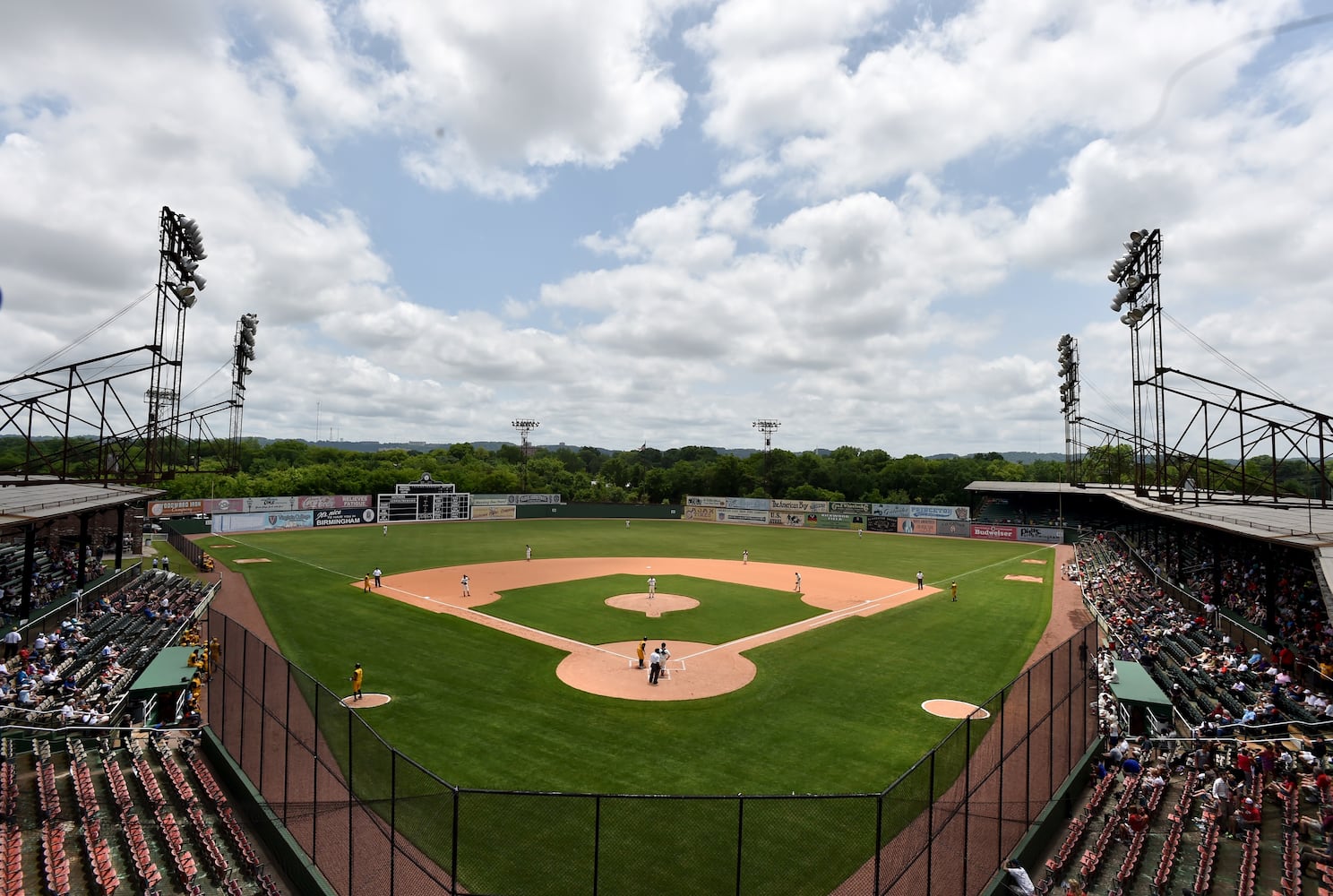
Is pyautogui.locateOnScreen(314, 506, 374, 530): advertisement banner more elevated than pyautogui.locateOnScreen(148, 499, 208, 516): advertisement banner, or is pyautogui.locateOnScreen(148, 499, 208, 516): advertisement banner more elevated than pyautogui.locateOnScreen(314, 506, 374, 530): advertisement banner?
pyautogui.locateOnScreen(148, 499, 208, 516): advertisement banner

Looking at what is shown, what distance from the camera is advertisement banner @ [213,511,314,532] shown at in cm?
6319

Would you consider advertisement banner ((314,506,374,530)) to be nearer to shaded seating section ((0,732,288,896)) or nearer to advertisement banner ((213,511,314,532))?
advertisement banner ((213,511,314,532))

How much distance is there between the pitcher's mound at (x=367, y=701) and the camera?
64.4 ft

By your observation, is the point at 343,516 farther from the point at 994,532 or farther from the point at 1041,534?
the point at 1041,534

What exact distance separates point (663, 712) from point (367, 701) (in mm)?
8555

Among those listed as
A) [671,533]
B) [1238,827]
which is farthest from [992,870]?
[671,533]

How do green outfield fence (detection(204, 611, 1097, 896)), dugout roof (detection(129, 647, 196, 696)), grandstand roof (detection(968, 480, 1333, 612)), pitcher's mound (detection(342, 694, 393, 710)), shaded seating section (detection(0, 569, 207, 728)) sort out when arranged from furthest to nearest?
pitcher's mound (detection(342, 694, 393, 710)), grandstand roof (detection(968, 480, 1333, 612)), dugout roof (detection(129, 647, 196, 696)), shaded seating section (detection(0, 569, 207, 728)), green outfield fence (detection(204, 611, 1097, 896))

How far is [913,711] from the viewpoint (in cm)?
1998

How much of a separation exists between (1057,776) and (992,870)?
4.24 m

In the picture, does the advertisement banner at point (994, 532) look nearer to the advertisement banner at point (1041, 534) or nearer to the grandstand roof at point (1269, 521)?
the advertisement banner at point (1041, 534)

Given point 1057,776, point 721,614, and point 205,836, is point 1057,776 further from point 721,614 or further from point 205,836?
point 721,614

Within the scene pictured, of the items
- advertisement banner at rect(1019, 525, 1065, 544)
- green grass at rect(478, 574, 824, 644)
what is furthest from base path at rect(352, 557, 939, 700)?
advertisement banner at rect(1019, 525, 1065, 544)

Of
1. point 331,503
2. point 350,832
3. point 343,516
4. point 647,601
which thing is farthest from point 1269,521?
point 331,503

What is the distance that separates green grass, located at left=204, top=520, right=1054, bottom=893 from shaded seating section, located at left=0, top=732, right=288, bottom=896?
246cm
